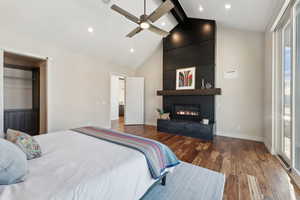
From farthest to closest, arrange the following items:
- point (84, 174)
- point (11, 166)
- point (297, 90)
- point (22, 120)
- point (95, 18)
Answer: point (22, 120)
point (95, 18)
point (297, 90)
point (84, 174)
point (11, 166)

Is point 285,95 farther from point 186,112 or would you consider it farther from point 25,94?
point 25,94

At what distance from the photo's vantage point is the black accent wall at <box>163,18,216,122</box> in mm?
4168

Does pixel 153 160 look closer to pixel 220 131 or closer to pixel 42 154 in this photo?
pixel 42 154

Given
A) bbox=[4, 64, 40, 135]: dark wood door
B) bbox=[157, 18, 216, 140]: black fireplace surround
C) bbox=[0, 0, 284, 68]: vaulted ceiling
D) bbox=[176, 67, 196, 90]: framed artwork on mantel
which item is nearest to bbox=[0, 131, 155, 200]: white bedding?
bbox=[0, 0, 284, 68]: vaulted ceiling

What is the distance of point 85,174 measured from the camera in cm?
100

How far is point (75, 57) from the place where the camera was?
404 cm

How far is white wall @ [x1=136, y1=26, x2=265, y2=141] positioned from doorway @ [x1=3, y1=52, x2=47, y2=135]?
5095 mm

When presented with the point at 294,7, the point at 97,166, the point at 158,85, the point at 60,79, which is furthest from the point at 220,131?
the point at 60,79

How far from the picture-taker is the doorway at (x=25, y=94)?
360 centimetres

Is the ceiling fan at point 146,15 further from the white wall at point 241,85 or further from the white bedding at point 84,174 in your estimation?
the white wall at point 241,85

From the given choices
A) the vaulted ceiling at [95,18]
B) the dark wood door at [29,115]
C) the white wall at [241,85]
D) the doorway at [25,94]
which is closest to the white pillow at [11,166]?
the vaulted ceiling at [95,18]

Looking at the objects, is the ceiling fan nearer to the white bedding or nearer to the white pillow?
the white bedding

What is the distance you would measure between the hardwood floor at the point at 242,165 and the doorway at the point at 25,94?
147 inches

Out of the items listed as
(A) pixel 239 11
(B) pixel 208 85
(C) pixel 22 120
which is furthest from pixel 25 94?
(A) pixel 239 11
